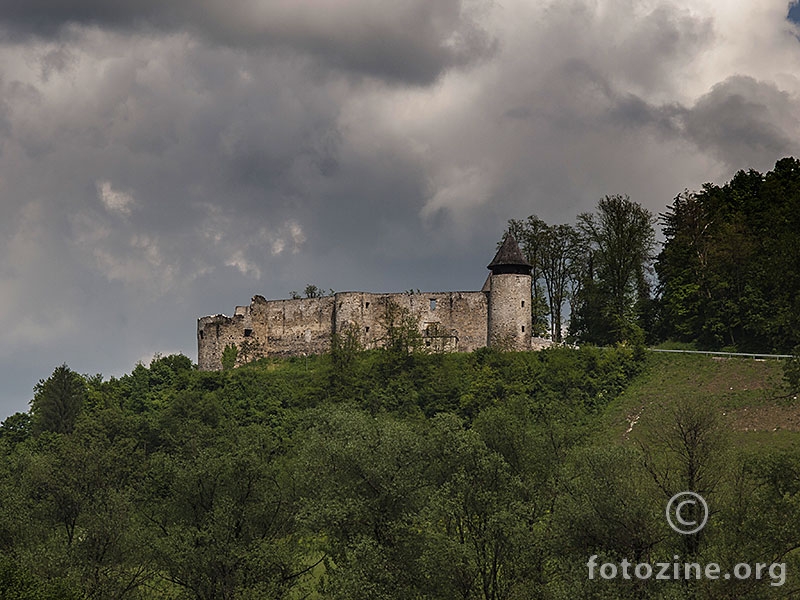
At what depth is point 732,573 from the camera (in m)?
29.4

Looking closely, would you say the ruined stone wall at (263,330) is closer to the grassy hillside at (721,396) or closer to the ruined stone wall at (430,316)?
the ruined stone wall at (430,316)

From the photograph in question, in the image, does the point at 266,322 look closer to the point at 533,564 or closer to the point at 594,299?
the point at 594,299

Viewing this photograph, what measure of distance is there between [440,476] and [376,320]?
32331mm

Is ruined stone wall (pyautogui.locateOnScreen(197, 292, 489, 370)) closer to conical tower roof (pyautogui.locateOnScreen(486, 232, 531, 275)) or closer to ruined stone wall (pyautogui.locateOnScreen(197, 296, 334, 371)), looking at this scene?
ruined stone wall (pyautogui.locateOnScreen(197, 296, 334, 371))

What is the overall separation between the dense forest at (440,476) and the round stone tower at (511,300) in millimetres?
2217

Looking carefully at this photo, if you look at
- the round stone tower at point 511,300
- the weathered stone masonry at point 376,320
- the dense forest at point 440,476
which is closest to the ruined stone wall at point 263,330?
the weathered stone masonry at point 376,320

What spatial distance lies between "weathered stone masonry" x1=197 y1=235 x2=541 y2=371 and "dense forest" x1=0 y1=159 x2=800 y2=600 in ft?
6.89

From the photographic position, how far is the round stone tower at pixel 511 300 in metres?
62.2

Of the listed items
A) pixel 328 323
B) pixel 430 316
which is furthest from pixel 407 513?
pixel 328 323

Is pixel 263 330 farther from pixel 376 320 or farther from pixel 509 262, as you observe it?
pixel 509 262

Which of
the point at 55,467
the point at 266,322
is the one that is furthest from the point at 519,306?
the point at 55,467

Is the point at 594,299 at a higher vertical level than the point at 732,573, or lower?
higher

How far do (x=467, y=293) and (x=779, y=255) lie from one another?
2411 centimetres

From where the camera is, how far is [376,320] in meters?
66.3
